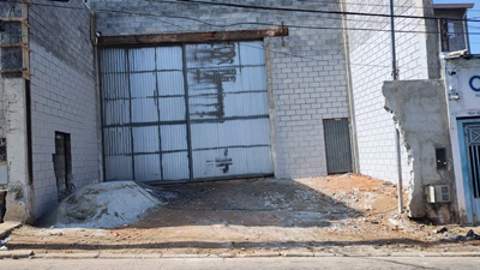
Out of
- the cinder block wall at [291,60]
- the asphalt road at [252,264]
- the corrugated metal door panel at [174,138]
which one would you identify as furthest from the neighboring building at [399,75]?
the corrugated metal door panel at [174,138]

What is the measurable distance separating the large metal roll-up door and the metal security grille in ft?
26.7

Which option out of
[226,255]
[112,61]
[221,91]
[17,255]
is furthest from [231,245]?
[112,61]

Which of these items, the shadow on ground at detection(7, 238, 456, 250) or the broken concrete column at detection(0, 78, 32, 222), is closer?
the shadow on ground at detection(7, 238, 456, 250)

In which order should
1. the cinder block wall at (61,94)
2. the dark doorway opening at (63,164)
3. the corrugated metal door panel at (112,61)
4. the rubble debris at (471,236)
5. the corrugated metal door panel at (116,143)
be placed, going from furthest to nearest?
1. the corrugated metal door panel at (112,61)
2. the corrugated metal door panel at (116,143)
3. the dark doorway opening at (63,164)
4. the cinder block wall at (61,94)
5. the rubble debris at (471,236)

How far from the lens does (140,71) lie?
18.2m

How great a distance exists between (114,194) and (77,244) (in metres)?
3.17

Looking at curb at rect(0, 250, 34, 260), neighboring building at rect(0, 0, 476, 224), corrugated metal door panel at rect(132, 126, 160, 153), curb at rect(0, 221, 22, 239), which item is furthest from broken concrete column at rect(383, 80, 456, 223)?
corrugated metal door panel at rect(132, 126, 160, 153)

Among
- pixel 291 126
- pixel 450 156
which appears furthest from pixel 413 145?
pixel 291 126

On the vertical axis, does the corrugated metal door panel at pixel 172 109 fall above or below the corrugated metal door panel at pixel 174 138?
above

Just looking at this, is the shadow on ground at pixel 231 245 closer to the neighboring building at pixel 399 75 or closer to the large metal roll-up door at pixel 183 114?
the neighboring building at pixel 399 75

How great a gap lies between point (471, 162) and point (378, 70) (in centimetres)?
498

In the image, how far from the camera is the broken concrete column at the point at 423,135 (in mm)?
11172

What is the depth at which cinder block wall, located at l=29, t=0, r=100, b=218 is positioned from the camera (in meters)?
12.0

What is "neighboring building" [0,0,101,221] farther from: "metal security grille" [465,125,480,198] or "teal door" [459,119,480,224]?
"metal security grille" [465,125,480,198]
